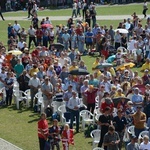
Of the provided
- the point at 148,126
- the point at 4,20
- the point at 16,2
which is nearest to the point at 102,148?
the point at 148,126

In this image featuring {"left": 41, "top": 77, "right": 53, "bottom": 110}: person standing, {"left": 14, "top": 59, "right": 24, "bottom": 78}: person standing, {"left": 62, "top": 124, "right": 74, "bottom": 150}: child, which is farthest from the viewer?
{"left": 14, "top": 59, "right": 24, "bottom": 78}: person standing

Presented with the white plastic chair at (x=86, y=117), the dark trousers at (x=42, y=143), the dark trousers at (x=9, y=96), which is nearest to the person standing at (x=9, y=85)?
the dark trousers at (x=9, y=96)

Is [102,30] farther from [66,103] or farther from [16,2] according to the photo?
[16,2]

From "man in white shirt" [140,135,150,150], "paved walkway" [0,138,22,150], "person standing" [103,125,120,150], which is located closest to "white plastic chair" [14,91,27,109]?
"paved walkway" [0,138,22,150]

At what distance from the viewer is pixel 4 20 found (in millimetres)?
52250

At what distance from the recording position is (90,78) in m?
24.5

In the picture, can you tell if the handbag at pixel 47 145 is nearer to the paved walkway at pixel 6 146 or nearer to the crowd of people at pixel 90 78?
the crowd of people at pixel 90 78

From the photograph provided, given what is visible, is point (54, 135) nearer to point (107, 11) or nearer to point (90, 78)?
point (90, 78)

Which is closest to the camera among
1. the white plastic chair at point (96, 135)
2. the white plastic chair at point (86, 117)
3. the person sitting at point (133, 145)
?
the person sitting at point (133, 145)

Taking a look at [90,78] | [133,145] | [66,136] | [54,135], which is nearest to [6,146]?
[54,135]

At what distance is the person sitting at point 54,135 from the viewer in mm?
18984

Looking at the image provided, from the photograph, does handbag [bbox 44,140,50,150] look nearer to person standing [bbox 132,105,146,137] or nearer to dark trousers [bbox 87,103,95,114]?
person standing [bbox 132,105,146,137]

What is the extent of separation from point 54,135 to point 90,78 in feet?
19.5

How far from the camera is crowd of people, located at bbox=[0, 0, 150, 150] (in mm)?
19641
